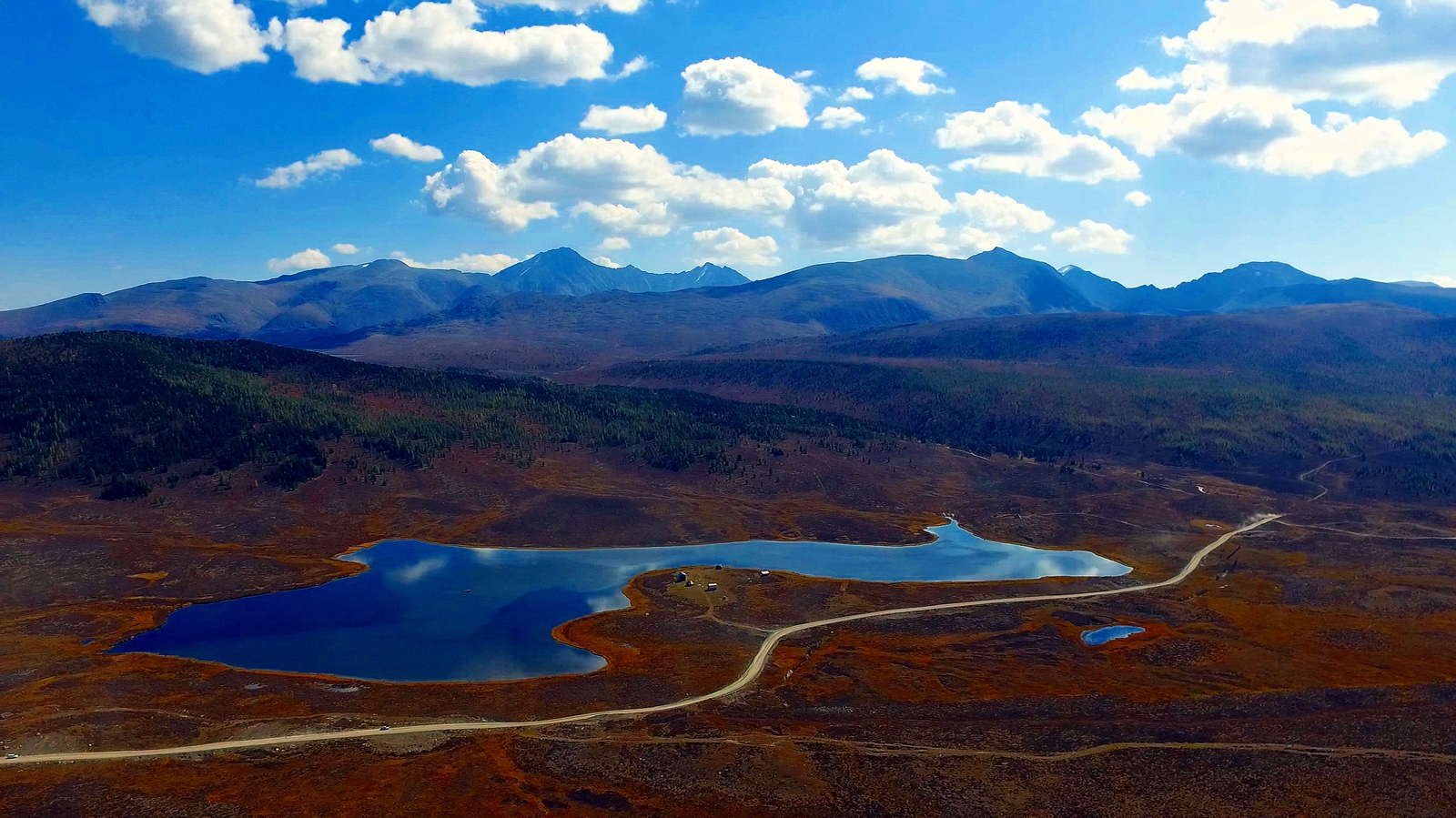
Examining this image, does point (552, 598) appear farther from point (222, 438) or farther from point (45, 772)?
point (222, 438)

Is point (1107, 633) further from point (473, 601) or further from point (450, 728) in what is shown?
point (473, 601)

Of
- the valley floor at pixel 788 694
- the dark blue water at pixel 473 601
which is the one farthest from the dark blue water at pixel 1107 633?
the dark blue water at pixel 473 601

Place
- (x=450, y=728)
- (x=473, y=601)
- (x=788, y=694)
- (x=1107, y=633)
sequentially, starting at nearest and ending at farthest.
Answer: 1. (x=450, y=728)
2. (x=788, y=694)
3. (x=1107, y=633)
4. (x=473, y=601)

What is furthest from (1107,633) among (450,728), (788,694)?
(450,728)

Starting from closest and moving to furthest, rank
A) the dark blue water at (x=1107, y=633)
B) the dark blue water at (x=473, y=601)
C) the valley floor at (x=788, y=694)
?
1. the valley floor at (x=788, y=694)
2. the dark blue water at (x=473, y=601)
3. the dark blue water at (x=1107, y=633)

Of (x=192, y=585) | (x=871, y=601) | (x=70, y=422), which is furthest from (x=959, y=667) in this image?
(x=70, y=422)

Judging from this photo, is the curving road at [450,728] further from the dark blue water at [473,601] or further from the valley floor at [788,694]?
the dark blue water at [473,601]
